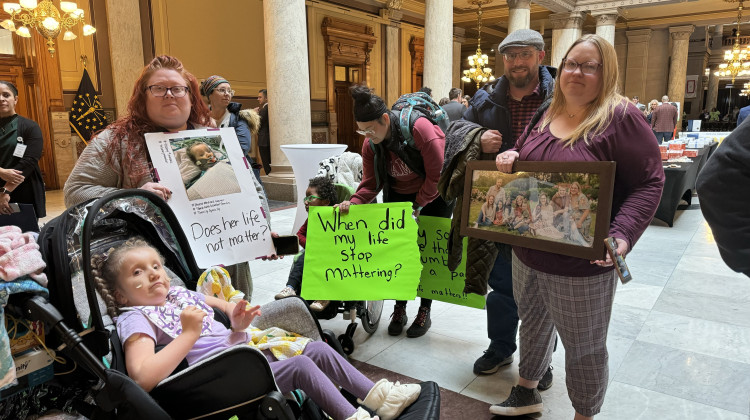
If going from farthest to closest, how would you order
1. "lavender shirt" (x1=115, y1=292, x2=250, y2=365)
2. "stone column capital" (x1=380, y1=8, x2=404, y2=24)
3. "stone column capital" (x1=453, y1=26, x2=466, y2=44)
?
1. "stone column capital" (x1=453, y1=26, x2=466, y2=44)
2. "stone column capital" (x1=380, y1=8, x2=404, y2=24)
3. "lavender shirt" (x1=115, y1=292, x2=250, y2=365)

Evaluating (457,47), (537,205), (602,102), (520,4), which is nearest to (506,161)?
(537,205)

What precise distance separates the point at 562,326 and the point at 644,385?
110 centimetres

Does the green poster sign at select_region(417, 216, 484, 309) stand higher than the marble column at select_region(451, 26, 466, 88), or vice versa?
the marble column at select_region(451, 26, 466, 88)

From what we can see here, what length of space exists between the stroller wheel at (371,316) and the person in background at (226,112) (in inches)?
73.5

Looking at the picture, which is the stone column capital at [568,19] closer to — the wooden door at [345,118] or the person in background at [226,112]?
the wooden door at [345,118]

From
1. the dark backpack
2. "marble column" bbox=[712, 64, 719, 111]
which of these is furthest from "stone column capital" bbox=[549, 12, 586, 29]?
"marble column" bbox=[712, 64, 719, 111]

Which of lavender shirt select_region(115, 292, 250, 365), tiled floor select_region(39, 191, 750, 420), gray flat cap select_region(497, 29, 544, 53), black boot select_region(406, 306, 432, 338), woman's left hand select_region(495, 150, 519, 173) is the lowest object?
tiled floor select_region(39, 191, 750, 420)

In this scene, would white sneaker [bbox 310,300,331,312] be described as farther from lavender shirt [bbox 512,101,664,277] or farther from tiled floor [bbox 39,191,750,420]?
lavender shirt [bbox 512,101,664,277]

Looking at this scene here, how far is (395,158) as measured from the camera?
2.78 m

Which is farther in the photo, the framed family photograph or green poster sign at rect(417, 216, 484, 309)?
green poster sign at rect(417, 216, 484, 309)

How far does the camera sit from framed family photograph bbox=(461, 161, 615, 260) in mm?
1542

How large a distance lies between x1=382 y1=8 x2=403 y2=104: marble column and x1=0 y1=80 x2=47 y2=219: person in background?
469 inches

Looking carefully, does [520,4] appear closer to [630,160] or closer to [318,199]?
[318,199]

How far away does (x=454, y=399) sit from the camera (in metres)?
2.39
